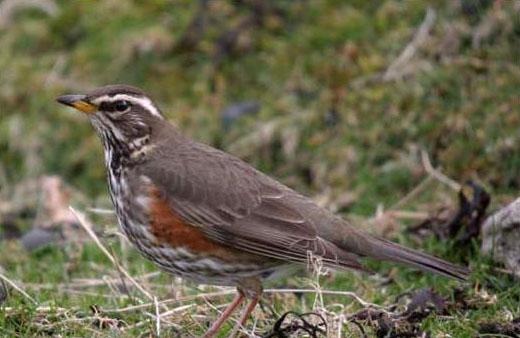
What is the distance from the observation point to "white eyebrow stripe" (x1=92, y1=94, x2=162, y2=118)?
661cm

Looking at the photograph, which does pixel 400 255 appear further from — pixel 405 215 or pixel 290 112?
pixel 290 112

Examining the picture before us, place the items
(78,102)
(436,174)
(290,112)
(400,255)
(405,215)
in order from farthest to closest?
(290,112), (436,174), (405,215), (78,102), (400,255)

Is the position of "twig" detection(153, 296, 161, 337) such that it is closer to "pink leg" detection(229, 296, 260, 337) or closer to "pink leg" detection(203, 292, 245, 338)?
"pink leg" detection(203, 292, 245, 338)

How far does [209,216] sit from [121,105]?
0.90 meters

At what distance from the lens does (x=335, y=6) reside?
11.3 metres

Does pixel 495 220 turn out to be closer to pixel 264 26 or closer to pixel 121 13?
pixel 264 26

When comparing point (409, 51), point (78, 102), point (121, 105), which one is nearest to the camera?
point (78, 102)

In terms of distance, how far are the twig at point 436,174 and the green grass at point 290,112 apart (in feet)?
0.22

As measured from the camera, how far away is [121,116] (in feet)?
21.9

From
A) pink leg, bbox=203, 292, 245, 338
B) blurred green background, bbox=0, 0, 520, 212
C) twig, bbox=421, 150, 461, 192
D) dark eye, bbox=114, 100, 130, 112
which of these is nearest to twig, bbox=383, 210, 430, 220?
twig, bbox=421, 150, 461, 192

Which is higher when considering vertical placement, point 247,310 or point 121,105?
point 121,105

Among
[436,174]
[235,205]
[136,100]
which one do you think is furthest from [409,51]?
[235,205]

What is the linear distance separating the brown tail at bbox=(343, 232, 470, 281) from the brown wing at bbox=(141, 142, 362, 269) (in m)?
0.09

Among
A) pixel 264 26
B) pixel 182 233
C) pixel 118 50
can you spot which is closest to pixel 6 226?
pixel 118 50
